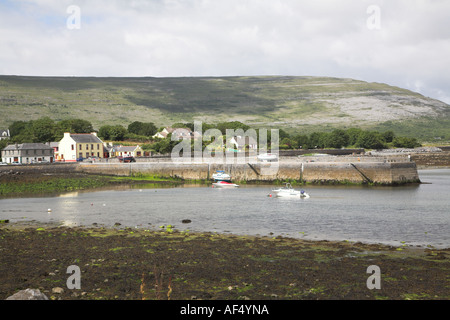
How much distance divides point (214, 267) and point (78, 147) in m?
82.3

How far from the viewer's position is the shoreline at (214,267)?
57.5 feet

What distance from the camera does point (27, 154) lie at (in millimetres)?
91562

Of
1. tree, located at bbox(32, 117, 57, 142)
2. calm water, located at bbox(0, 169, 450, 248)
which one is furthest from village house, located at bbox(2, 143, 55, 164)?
calm water, located at bbox(0, 169, 450, 248)

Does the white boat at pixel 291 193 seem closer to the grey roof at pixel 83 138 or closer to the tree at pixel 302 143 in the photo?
the grey roof at pixel 83 138

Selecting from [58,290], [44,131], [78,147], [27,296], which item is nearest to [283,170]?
[78,147]

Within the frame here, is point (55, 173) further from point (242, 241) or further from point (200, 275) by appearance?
point (200, 275)

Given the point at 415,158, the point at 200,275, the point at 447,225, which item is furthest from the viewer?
the point at 415,158

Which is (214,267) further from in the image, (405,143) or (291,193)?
(405,143)

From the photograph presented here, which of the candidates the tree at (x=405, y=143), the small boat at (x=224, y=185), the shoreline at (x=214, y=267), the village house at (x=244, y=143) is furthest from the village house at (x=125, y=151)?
the tree at (x=405, y=143)

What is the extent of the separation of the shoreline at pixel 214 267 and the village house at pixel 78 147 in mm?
69824

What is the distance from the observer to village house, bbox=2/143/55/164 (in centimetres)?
9081
